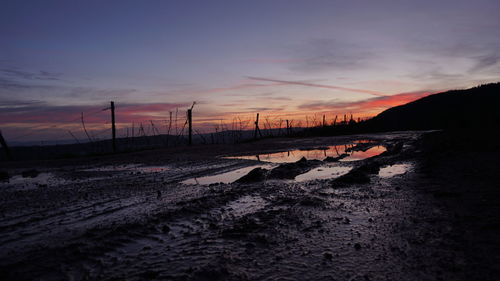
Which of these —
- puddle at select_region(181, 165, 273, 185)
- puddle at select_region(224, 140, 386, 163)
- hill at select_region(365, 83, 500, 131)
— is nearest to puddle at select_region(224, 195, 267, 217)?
puddle at select_region(181, 165, 273, 185)

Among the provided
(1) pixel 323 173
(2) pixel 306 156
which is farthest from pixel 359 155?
(1) pixel 323 173

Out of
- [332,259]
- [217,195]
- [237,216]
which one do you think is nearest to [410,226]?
[332,259]

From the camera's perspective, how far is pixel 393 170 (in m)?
8.06

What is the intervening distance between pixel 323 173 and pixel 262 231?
15.5 feet

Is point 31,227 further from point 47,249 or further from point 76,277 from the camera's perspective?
point 76,277

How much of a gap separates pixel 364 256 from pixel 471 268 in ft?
2.68

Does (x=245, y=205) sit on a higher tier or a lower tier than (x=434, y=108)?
lower

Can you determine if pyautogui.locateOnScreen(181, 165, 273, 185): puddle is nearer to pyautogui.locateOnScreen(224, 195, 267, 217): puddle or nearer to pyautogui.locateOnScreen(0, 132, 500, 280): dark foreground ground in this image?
pyautogui.locateOnScreen(0, 132, 500, 280): dark foreground ground

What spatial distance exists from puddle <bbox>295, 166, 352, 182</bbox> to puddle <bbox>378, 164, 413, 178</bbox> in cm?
90

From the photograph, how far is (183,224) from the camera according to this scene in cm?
396

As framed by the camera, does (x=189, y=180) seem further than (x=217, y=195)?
Yes

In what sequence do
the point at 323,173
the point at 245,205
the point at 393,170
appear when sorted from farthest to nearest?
1. the point at 393,170
2. the point at 323,173
3. the point at 245,205

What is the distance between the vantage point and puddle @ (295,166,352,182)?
7.28 metres

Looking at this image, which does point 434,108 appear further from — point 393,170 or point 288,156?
point 393,170
